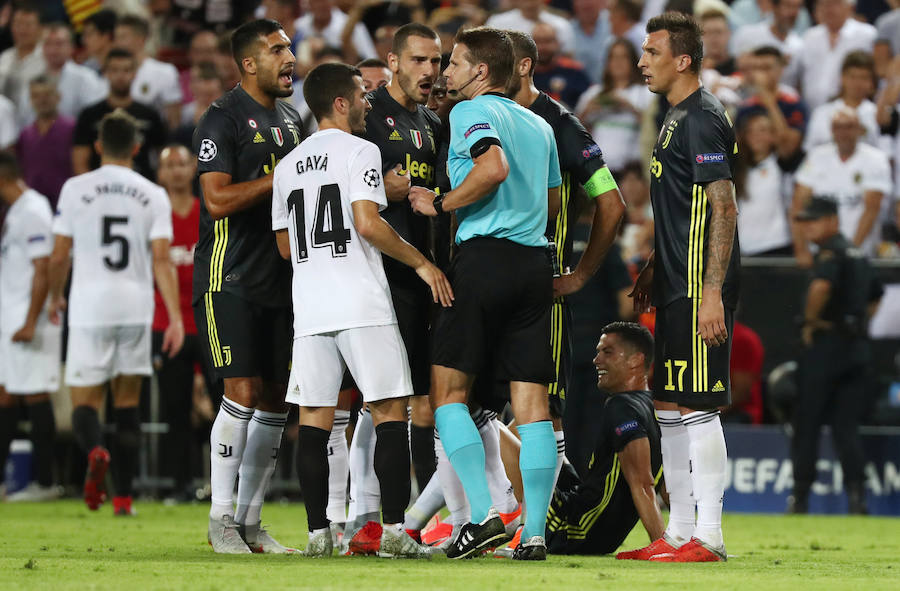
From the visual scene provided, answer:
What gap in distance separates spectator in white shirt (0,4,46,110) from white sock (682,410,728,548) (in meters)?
11.4

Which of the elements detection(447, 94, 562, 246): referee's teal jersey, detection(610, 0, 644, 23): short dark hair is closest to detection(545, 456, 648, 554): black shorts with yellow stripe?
detection(447, 94, 562, 246): referee's teal jersey

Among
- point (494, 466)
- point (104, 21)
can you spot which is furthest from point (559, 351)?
point (104, 21)

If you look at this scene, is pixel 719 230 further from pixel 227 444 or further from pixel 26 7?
pixel 26 7

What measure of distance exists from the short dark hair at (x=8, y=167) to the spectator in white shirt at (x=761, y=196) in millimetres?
6868

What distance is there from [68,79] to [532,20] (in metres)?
5.27

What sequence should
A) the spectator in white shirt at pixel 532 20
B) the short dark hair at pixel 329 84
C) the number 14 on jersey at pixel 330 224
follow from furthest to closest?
the spectator in white shirt at pixel 532 20 → the short dark hair at pixel 329 84 → the number 14 on jersey at pixel 330 224

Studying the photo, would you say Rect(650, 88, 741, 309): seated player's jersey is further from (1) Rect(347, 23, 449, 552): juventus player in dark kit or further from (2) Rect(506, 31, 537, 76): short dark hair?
(1) Rect(347, 23, 449, 552): juventus player in dark kit

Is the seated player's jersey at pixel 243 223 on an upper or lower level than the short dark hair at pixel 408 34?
lower

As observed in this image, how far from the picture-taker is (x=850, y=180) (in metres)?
14.1

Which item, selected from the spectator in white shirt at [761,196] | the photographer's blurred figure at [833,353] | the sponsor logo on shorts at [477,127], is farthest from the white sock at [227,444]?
the spectator in white shirt at [761,196]

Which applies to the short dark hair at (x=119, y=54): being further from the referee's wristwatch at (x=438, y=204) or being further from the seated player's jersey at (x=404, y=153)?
the referee's wristwatch at (x=438, y=204)

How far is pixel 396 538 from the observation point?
7.09 meters

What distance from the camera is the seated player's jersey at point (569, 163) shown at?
7730mm

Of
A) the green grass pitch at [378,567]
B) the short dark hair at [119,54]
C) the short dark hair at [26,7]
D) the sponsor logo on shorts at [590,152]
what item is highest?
the short dark hair at [26,7]
